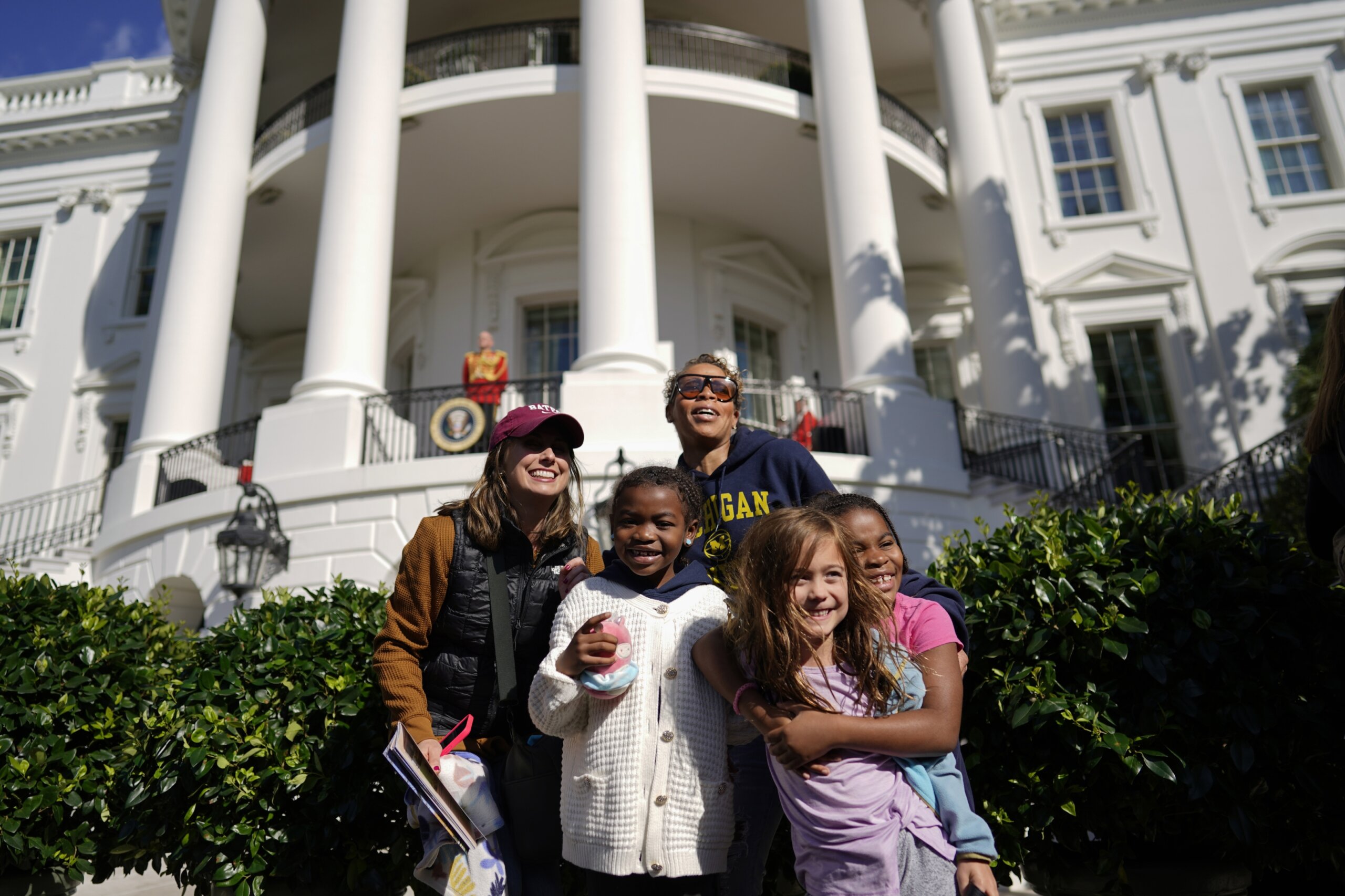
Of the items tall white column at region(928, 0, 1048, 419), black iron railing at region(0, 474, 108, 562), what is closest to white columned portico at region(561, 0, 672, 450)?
tall white column at region(928, 0, 1048, 419)

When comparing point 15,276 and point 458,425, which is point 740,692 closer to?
point 458,425

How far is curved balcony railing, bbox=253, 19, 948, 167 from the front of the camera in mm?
12734

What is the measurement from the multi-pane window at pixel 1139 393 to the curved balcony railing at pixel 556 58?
5.16 metres

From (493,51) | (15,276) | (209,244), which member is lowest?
(209,244)

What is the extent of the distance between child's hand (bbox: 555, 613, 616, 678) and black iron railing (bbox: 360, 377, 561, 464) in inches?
312

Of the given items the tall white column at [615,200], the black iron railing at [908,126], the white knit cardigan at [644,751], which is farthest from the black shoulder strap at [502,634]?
the black iron railing at [908,126]

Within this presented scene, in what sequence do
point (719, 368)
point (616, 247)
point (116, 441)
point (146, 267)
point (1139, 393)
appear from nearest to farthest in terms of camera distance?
point (719, 368) → point (616, 247) → point (1139, 393) → point (116, 441) → point (146, 267)

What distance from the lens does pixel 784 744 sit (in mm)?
2043

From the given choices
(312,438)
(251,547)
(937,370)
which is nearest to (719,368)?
(251,547)

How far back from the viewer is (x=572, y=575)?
251 centimetres

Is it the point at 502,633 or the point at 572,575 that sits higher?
the point at 572,575

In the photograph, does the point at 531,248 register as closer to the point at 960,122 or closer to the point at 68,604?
the point at 960,122

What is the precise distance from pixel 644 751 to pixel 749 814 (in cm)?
44

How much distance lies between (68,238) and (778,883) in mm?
20135
